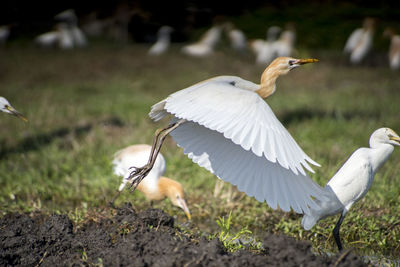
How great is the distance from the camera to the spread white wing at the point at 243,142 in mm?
2203

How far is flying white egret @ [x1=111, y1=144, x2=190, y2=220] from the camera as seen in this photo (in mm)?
3312

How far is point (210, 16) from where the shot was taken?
56.7ft

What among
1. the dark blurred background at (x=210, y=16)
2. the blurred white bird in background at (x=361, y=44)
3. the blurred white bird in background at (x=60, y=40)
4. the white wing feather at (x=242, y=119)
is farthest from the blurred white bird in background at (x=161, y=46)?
the white wing feather at (x=242, y=119)

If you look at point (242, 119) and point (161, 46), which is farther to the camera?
point (161, 46)

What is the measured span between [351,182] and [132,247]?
4.06ft

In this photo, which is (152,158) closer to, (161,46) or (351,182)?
(351,182)

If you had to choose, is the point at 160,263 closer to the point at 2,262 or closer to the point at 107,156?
the point at 2,262

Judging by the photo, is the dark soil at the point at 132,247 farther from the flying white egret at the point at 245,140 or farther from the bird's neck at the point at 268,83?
the bird's neck at the point at 268,83

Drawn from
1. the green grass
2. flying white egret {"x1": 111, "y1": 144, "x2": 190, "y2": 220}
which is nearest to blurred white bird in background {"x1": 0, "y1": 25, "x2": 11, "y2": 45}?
the green grass

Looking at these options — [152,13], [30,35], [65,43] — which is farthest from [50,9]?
[65,43]

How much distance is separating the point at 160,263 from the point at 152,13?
1384 centimetres

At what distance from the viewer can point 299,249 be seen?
2.07 meters

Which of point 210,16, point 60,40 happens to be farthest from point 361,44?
point 210,16

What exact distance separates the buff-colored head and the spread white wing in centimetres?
51
